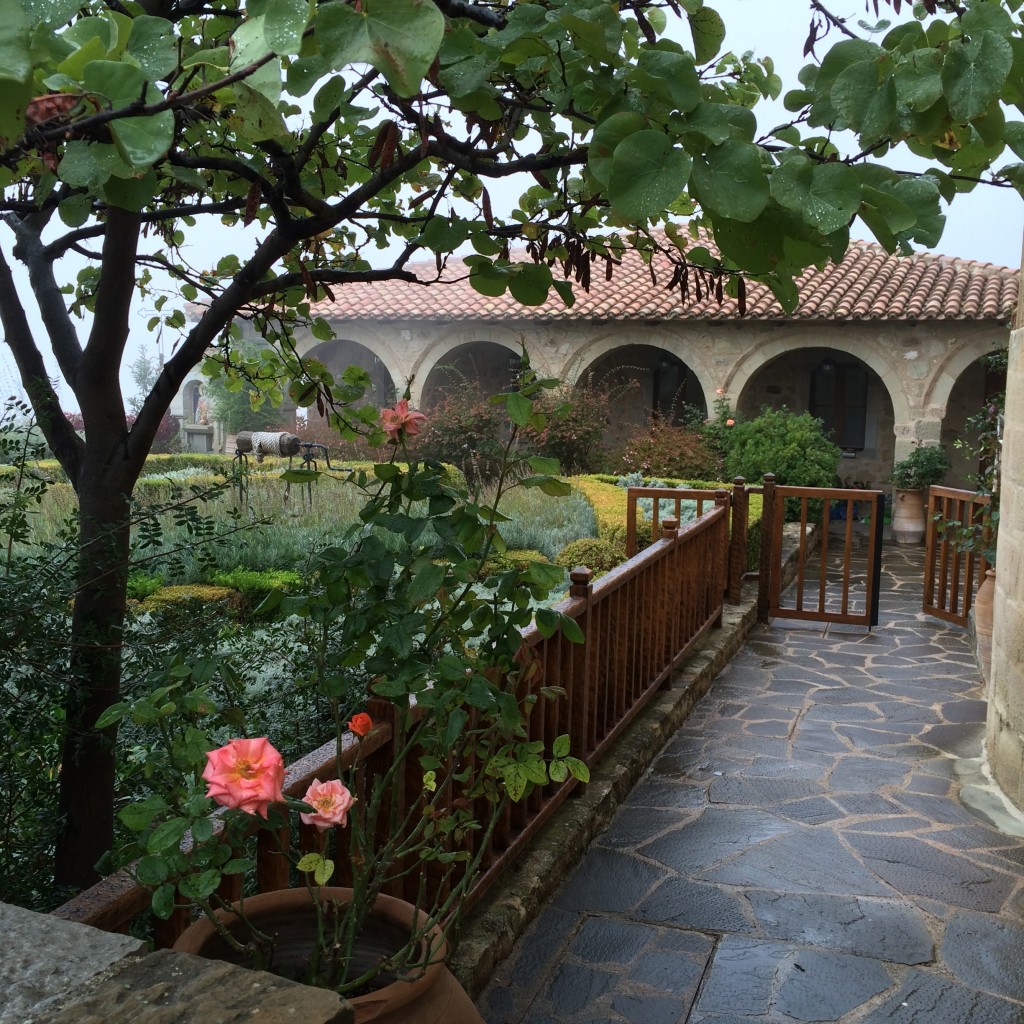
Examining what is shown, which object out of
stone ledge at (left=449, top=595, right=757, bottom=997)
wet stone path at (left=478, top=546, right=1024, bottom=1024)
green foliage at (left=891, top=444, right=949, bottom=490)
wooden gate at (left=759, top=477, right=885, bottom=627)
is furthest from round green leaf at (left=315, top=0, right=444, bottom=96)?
green foliage at (left=891, top=444, right=949, bottom=490)

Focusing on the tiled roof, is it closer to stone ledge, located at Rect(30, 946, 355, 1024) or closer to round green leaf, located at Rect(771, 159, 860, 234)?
round green leaf, located at Rect(771, 159, 860, 234)

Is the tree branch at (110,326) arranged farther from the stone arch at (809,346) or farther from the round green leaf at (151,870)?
the stone arch at (809,346)

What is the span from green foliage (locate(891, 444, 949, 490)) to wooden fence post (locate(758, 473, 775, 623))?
7.56 meters

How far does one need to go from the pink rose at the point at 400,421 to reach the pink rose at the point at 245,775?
0.86 m

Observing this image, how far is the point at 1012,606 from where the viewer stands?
4125mm

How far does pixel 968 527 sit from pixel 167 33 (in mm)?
6854

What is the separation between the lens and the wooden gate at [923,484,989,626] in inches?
282

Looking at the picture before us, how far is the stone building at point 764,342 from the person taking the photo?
1504 centimetres

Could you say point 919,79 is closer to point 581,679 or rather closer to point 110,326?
point 110,326

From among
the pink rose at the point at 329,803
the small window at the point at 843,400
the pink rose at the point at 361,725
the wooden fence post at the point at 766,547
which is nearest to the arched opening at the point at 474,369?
the small window at the point at 843,400

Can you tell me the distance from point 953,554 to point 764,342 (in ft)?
30.1

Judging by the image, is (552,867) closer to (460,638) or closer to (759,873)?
(759,873)

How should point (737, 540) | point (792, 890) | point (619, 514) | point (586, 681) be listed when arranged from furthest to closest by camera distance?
1. point (619, 514)
2. point (737, 540)
3. point (586, 681)
4. point (792, 890)

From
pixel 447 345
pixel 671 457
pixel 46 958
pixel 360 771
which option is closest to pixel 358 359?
pixel 447 345
